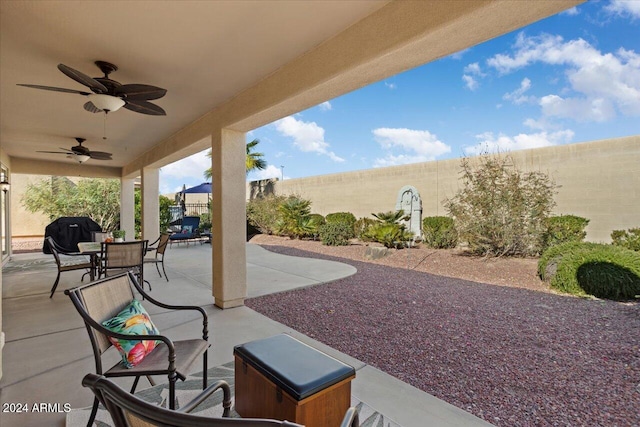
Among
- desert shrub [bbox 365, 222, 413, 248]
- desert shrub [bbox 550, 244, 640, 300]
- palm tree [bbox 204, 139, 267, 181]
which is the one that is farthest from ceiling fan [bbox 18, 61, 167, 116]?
palm tree [bbox 204, 139, 267, 181]

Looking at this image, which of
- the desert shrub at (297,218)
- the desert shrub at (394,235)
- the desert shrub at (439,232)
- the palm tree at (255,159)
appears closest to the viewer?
the desert shrub at (439,232)

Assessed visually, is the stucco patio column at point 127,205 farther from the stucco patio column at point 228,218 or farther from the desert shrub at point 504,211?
the desert shrub at point 504,211

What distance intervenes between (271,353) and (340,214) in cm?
981

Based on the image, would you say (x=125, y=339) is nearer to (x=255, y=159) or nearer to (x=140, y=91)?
(x=140, y=91)

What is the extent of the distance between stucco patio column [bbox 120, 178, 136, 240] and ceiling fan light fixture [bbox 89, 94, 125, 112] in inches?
335

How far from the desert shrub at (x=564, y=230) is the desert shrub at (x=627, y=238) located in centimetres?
53

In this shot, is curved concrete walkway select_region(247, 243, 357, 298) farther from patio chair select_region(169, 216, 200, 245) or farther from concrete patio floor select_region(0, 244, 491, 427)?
patio chair select_region(169, 216, 200, 245)

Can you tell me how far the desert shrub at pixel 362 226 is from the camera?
34.0 ft

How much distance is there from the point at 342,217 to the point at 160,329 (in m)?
8.40

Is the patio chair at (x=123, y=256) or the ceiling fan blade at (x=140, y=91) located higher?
the ceiling fan blade at (x=140, y=91)

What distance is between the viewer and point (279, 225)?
1260 cm

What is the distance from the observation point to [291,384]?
1524 mm

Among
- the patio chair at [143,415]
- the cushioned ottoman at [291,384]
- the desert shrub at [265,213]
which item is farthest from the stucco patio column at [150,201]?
the patio chair at [143,415]

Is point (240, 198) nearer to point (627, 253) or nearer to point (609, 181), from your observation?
point (627, 253)
